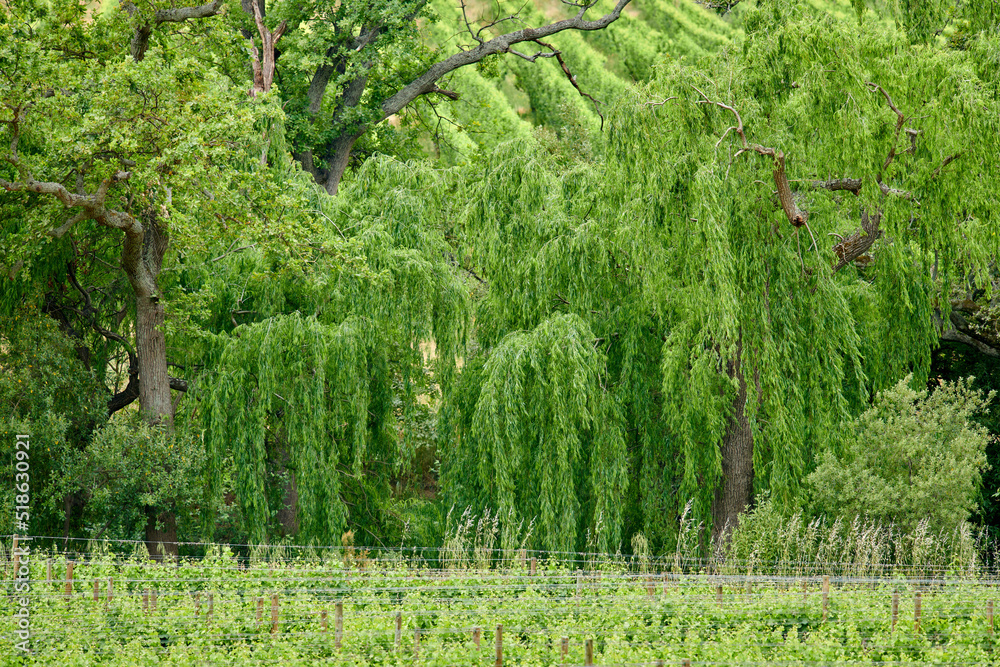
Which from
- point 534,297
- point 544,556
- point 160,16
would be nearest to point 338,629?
point 544,556

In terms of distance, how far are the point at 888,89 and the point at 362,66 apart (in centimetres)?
1054

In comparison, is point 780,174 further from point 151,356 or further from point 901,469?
point 151,356

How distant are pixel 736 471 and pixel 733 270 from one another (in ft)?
8.63

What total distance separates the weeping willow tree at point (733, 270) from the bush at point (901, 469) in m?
0.36

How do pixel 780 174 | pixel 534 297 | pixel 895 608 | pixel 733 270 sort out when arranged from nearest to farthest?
pixel 895 608, pixel 733 270, pixel 780 174, pixel 534 297

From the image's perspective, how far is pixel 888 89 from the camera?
12.4 m

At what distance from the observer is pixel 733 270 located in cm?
1200

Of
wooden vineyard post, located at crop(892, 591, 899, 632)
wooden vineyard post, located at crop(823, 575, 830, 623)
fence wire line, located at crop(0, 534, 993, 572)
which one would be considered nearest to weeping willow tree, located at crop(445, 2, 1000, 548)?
fence wire line, located at crop(0, 534, 993, 572)

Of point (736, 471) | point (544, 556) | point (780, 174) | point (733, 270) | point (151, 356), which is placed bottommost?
point (544, 556)

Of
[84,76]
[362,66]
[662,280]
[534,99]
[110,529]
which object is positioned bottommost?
[110,529]

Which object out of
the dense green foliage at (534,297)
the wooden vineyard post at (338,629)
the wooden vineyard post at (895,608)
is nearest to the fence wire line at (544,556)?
the dense green foliage at (534,297)

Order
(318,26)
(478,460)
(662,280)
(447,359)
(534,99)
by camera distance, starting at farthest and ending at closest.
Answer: (534,99) < (318,26) < (447,359) < (478,460) < (662,280)

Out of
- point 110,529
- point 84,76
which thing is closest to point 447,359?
point 110,529

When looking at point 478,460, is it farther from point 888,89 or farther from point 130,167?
point 888,89
